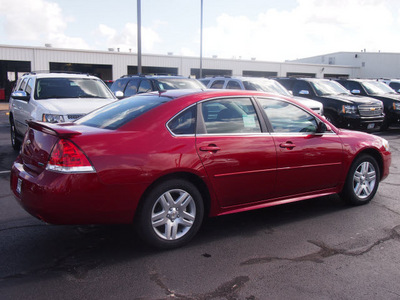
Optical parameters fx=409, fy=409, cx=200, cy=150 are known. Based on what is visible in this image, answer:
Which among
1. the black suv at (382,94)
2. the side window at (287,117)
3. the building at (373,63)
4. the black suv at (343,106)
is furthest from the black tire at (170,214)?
the building at (373,63)

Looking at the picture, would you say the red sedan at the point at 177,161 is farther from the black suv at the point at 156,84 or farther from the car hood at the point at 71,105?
the black suv at the point at 156,84

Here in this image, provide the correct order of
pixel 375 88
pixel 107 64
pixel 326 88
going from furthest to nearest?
1. pixel 107 64
2. pixel 375 88
3. pixel 326 88

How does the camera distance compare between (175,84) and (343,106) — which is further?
(343,106)

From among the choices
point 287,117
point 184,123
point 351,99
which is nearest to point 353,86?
point 351,99

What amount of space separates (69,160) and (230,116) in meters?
1.78

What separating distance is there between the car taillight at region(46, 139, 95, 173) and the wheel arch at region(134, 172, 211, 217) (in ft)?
1.85

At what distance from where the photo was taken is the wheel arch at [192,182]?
12.5 ft

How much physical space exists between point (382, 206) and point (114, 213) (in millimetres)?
3742

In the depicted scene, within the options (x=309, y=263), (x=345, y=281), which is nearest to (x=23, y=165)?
(x=309, y=263)

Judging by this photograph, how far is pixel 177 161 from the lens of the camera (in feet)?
12.6

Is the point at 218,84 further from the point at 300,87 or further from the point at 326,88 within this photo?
the point at 326,88

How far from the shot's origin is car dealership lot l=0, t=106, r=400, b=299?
3.19 m

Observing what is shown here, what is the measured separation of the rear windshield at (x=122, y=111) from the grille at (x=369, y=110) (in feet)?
32.4

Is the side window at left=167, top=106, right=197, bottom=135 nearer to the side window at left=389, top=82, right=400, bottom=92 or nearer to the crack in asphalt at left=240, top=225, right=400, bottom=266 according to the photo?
the crack in asphalt at left=240, top=225, right=400, bottom=266
